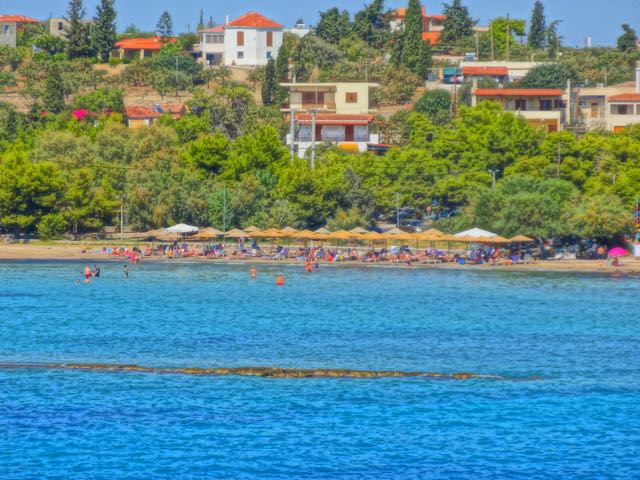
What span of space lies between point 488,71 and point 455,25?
2677cm

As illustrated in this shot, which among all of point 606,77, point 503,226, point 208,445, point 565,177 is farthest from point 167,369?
point 606,77

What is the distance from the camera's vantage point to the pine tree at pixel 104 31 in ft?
480

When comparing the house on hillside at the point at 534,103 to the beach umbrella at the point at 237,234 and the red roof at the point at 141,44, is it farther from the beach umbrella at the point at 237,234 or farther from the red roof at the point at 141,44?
the red roof at the point at 141,44

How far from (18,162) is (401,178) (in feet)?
88.2

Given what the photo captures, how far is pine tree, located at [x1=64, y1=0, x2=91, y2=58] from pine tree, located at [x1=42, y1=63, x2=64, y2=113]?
2332cm

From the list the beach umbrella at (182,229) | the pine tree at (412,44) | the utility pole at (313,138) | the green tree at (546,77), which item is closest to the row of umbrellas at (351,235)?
the beach umbrella at (182,229)

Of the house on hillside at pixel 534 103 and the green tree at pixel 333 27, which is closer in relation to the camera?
the house on hillside at pixel 534 103

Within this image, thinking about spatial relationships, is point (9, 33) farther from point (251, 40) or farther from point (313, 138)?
point (313, 138)

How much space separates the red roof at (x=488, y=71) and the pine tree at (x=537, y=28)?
77.1 feet

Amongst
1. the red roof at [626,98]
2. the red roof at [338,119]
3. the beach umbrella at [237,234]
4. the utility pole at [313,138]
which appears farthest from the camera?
the red roof at [626,98]

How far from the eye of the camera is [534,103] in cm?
11894

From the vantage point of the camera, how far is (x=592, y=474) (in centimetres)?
3409

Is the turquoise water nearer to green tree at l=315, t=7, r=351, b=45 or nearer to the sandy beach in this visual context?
the sandy beach

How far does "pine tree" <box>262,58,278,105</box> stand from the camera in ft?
427
